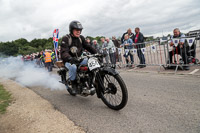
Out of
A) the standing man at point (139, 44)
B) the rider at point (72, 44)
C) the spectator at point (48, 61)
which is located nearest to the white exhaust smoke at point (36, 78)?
the spectator at point (48, 61)

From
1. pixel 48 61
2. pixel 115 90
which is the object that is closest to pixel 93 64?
pixel 115 90

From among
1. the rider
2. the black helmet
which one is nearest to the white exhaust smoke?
the rider

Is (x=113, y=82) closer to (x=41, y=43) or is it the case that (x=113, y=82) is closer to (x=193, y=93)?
(x=193, y=93)

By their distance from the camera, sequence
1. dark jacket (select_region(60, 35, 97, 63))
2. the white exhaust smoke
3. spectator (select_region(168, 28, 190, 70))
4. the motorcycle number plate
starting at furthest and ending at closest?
the white exhaust smoke → spectator (select_region(168, 28, 190, 70)) → dark jacket (select_region(60, 35, 97, 63)) → the motorcycle number plate

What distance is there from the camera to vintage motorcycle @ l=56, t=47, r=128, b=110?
126 inches

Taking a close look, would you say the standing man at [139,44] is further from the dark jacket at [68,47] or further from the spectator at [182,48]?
the dark jacket at [68,47]

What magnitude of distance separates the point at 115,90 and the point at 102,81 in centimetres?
37

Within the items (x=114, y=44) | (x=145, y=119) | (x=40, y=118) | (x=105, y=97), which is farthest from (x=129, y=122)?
(x=114, y=44)

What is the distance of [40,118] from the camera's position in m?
3.45

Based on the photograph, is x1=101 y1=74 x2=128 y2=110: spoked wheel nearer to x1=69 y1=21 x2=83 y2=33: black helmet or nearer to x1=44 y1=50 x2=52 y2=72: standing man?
x1=69 y1=21 x2=83 y2=33: black helmet

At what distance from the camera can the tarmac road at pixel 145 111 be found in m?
2.63

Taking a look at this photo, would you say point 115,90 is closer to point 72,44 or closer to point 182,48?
point 72,44

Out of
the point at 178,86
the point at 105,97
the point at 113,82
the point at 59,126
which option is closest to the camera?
the point at 59,126

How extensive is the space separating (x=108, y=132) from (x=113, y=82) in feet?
3.40
